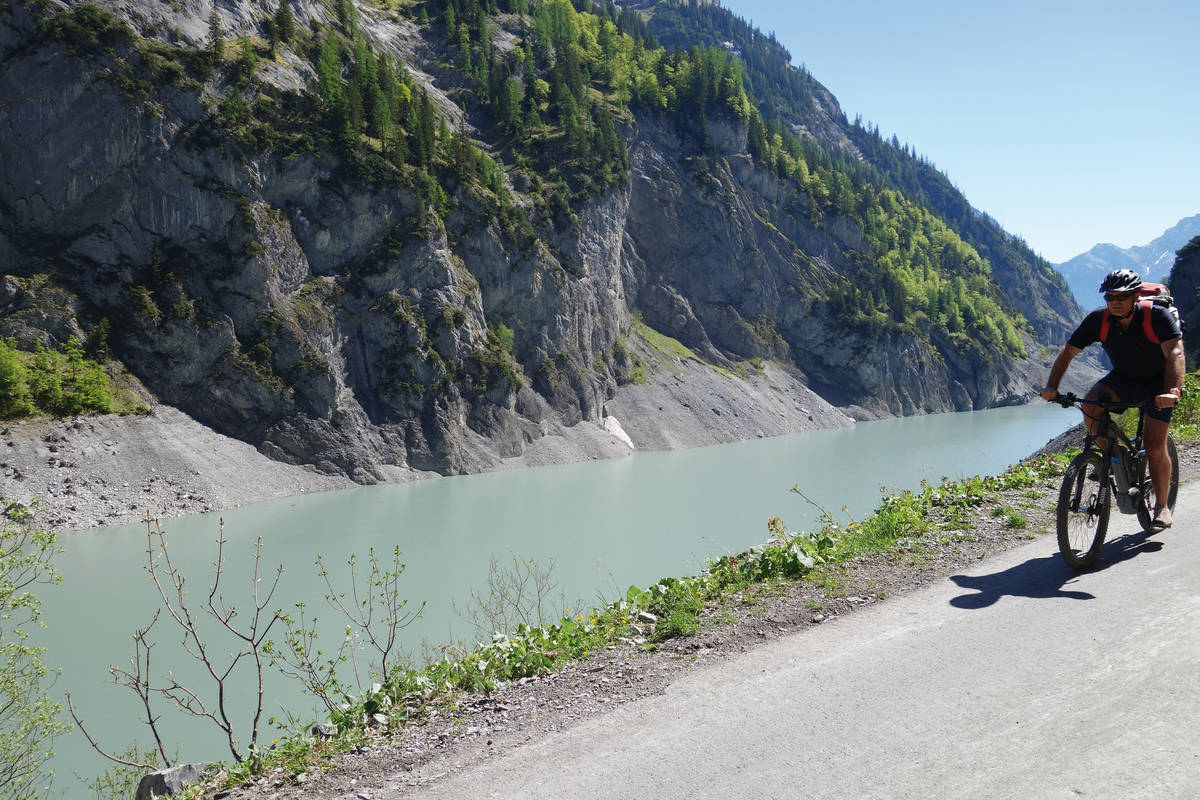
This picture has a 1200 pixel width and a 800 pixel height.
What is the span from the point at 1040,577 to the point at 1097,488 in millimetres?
1083

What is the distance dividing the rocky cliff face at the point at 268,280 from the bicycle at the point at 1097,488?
46.0 meters

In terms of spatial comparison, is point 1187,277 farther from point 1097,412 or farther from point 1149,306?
point 1097,412

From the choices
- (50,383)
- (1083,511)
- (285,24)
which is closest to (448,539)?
(1083,511)

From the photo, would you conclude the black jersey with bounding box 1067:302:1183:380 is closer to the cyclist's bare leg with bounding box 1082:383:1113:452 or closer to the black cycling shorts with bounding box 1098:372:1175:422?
the black cycling shorts with bounding box 1098:372:1175:422

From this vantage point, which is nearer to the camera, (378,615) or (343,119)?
(378,615)

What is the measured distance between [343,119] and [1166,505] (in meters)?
62.2

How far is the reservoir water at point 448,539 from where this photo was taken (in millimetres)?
15352

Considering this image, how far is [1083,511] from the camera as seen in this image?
6.24 metres

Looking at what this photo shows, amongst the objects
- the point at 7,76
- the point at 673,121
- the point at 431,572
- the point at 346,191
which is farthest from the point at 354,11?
the point at 431,572

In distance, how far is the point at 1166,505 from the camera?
675 centimetres

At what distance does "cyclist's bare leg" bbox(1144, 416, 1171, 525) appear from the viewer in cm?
636

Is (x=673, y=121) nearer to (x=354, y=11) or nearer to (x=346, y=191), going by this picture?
(x=354, y=11)

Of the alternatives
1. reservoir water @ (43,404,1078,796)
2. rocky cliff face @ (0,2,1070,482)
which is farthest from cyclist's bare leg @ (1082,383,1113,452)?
rocky cliff face @ (0,2,1070,482)

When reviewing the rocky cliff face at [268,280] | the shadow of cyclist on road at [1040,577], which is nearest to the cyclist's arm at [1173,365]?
the shadow of cyclist on road at [1040,577]
